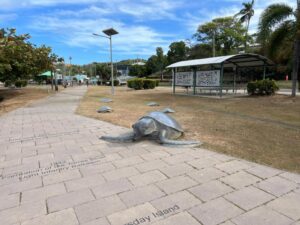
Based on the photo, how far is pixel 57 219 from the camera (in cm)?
226

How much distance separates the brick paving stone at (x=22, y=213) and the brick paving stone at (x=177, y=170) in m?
1.61

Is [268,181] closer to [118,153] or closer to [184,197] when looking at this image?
[184,197]

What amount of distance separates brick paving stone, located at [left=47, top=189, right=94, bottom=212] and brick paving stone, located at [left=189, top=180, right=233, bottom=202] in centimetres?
122

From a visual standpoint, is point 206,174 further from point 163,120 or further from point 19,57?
point 19,57

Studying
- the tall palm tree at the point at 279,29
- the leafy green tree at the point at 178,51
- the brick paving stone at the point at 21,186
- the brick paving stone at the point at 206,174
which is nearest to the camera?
the brick paving stone at the point at 21,186

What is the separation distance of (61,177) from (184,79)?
14.7m

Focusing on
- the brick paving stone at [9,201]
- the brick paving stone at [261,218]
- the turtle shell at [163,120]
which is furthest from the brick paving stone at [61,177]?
the brick paving stone at [261,218]

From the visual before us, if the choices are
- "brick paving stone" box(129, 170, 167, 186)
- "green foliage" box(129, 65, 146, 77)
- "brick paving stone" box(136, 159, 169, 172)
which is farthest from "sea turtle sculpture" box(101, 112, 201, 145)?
"green foliage" box(129, 65, 146, 77)

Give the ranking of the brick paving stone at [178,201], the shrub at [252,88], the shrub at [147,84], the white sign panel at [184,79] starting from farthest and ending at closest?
the shrub at [147,84], the white sign panel at [184,79], the shrub at [252,88], the brick paving stone at [178,201]

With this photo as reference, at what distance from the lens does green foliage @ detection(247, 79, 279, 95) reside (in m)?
13.2

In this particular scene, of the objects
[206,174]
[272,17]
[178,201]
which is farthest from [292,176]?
[272,17]

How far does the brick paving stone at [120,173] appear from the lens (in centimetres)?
320

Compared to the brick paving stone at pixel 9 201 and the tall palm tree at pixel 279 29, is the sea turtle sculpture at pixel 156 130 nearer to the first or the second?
the brick paving stone at pixel 9 201

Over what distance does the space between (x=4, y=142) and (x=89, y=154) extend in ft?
7.72
